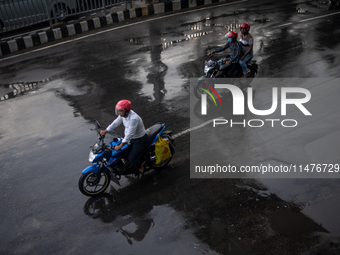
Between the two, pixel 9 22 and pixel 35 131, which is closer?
pixel 35 131

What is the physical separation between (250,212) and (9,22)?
14.2 meters

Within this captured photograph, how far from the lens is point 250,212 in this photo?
17.2ft

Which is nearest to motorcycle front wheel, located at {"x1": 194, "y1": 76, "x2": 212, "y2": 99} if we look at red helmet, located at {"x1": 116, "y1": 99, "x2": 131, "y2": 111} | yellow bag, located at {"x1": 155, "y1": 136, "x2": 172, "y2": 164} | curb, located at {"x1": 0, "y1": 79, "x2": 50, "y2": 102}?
yellow bag, located at {"x1": 155, "y1": 136, "x2": 172, "y2": 164}

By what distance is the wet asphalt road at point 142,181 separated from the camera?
4.88m

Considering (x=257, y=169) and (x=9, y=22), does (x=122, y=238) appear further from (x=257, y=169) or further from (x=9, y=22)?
(x=9, y=22)

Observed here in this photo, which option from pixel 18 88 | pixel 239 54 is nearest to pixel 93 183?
pixel 239 54

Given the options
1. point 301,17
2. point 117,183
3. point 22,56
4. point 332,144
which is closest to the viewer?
point 117,183

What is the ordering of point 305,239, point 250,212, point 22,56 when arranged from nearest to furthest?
point 305,239 → point 250,212 → point 22,56

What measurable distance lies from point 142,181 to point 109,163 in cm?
73

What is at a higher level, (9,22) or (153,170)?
(9,22)

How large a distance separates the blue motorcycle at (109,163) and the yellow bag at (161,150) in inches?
3.7

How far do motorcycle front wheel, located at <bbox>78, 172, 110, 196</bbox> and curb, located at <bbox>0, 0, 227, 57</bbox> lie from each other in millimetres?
10037

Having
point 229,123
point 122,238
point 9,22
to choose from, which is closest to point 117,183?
point 122,238

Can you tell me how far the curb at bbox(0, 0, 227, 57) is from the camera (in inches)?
543
